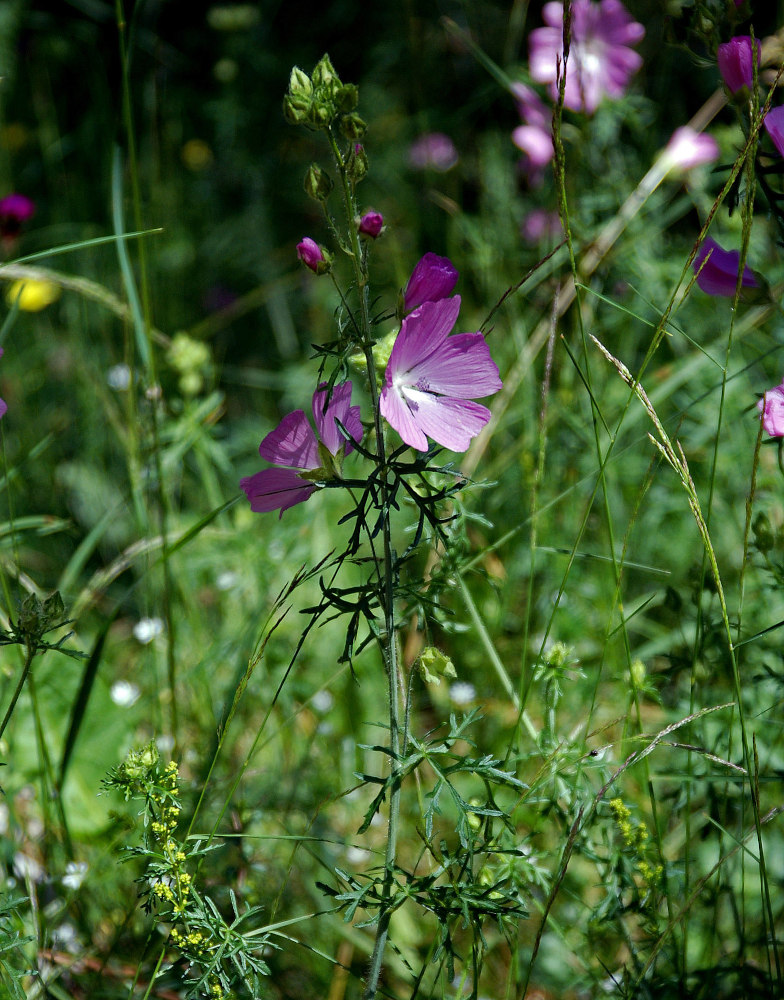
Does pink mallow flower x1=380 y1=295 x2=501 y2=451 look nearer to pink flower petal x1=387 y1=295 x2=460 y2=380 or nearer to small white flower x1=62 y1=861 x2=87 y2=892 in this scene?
pink flower petal x1=387 y1=295 x2=460 y2=380

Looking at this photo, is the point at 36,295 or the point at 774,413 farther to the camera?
the point at 36,295

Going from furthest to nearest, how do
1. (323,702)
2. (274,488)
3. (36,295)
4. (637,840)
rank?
(36,295) → (323,702) → (637,840) → (274,488)

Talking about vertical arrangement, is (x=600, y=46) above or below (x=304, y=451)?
above

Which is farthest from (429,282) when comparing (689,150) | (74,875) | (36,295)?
(36,295)

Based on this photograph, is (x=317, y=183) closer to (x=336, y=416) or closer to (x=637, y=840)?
(x=336, y=416)

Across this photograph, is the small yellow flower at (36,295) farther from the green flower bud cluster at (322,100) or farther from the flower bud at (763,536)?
the flower bud at (763,536)

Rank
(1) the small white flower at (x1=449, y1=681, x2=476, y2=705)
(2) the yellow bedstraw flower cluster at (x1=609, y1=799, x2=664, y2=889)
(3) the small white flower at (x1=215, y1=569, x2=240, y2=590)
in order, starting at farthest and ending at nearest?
(3) the small white flower at (x1=215, y1=569, x2=240, y2=590)
(1) the small white flower at (x1=449, y1=681, x2=476, y2=705)
(2) the yellow bedstraw flower cluster at (x1=609, y1=799, x2=664, y2=889)

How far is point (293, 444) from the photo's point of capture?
0.84m

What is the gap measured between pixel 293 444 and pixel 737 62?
62 centimetres

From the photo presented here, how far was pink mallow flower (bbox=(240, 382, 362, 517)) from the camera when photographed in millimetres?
828

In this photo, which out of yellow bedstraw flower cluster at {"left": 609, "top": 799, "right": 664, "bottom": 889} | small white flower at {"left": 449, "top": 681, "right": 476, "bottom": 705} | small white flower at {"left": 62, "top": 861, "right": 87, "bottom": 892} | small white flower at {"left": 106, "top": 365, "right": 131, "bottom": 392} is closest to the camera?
yellow bedstraw flower cluster at {"left": 609, "top": 799, "right": 664, "bottom": 889}

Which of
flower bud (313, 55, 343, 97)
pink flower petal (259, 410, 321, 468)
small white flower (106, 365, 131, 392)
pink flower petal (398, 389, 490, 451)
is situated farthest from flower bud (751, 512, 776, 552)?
small white flower (106, 365, 131, 392)

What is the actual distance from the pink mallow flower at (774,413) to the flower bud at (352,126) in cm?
46

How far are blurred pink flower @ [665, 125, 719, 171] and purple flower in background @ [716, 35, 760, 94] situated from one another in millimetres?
778
